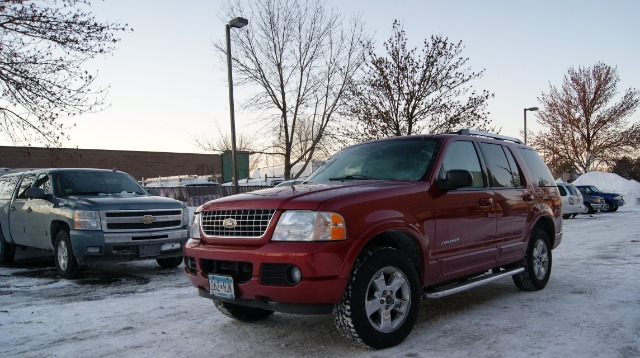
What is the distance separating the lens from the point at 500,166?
5988 millimetres

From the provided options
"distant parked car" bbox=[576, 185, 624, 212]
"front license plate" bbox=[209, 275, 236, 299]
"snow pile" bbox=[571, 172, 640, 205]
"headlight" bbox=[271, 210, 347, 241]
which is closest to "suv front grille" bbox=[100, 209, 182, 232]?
"front license plate" bbox=[209, 275, 236, 299]

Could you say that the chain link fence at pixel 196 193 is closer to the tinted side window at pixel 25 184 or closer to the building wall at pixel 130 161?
the tinted side window at pixel 25 184

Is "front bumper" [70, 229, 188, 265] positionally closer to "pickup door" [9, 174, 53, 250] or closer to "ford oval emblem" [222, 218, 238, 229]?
"pickup door" [9, 174, 53, 250]

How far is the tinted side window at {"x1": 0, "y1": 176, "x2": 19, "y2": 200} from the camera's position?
9.68 meters

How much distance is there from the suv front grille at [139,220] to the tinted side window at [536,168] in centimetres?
522

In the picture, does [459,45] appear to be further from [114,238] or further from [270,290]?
[270,290]

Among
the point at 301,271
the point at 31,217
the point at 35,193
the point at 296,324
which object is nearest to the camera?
the point at 301,271

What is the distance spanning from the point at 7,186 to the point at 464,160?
28.0 feet

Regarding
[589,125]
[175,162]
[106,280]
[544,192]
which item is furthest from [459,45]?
[175,162]

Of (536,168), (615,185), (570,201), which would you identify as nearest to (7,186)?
(536,168)

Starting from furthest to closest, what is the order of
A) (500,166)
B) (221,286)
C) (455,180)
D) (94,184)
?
1. (94,184)
2. (500,166)
3. (455,180)
4. (221,286)

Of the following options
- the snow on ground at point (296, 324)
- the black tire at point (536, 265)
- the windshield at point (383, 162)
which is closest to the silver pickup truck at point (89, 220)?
the snow on ground at point (296, 324)

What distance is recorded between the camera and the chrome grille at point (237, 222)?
409 cm

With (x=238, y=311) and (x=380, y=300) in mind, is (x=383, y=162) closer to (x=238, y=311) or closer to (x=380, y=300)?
(x=380, y=300)
